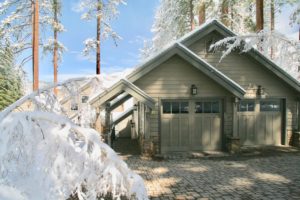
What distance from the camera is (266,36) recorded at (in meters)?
10.1

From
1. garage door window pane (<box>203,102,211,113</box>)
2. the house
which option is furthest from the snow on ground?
garage door window pane (<box>203,102,211,113</box>)

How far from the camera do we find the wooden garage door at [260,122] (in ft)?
47.5

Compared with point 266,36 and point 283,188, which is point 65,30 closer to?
point 266,36

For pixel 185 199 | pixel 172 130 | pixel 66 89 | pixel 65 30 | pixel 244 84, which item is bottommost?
pixel 185 199

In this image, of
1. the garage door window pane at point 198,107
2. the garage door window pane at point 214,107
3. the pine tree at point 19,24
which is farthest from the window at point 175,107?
the pine tree at point 19,24

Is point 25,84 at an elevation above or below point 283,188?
above

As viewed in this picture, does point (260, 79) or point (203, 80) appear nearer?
point (203, 80)

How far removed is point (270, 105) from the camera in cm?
1481

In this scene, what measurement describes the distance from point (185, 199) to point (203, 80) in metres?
7.50

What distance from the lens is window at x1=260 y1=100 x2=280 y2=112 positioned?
14.7 m

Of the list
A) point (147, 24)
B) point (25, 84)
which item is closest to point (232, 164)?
point (25, 84)

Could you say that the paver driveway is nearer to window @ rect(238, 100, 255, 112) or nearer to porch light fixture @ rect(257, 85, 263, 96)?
window @ rect(238, 100, 255, 112)

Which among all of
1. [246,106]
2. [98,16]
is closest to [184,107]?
[246,106]

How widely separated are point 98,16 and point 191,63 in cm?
1453
